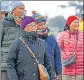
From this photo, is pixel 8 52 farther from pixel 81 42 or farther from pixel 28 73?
pixel 81 42

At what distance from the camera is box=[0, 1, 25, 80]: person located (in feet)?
24.6

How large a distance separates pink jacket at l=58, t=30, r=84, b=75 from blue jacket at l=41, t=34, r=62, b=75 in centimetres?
73

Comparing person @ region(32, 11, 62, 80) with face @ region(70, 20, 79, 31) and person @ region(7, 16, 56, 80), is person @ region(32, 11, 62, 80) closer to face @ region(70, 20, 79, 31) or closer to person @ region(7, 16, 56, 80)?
face @ region(70, 20, 79, 31)

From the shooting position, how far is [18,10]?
795cm

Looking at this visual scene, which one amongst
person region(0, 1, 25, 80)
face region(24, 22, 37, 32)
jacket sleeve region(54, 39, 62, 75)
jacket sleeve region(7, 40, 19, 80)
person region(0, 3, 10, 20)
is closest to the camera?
jacket sleeve region(7, 40, 19, 80)

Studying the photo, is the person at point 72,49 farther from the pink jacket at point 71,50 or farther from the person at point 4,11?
the person at point 4,11

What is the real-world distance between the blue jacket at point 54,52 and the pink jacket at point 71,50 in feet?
2.40

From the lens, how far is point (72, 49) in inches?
370

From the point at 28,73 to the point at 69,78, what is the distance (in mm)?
2688

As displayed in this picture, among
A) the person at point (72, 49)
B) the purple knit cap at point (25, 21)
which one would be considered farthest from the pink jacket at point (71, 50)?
the purple knit cap at point (25, 21)

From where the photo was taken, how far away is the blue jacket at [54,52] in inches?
338

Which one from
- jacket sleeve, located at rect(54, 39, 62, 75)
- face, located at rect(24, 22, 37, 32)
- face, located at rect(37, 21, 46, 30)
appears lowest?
jacket sleeve, located at rect(54, 39, 62, 75)

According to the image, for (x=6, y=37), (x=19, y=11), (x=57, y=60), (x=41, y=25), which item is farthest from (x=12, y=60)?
(x=57, y=60)

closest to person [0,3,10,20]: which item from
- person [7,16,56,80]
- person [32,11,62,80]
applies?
person [32,11,62,80]
